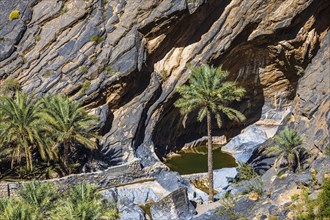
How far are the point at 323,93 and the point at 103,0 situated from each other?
77.3 ft

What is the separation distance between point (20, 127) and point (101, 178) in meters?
7.85

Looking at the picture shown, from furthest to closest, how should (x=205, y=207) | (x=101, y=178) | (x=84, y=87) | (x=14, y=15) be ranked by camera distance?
(x=14, y=15) → (x=84, y=87) → (x=101, y=178) → (x=205, y=207)

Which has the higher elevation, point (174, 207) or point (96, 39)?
point (96, 39)

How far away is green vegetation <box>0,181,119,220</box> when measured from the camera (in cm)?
2712

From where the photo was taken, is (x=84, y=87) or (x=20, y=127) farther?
(x=84, y=87)

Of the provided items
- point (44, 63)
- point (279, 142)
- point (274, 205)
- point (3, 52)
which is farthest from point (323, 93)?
point (3, 52)

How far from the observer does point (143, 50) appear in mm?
47156

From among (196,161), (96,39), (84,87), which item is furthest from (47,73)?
(196,161)

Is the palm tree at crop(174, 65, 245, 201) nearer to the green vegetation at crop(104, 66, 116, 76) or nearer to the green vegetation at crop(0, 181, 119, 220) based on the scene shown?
the green vegetation at crop(0, 181, 119, 220)

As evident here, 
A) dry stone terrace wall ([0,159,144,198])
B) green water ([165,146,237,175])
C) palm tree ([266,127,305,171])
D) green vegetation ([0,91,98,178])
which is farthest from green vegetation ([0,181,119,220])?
green water ([165,146,237,175])

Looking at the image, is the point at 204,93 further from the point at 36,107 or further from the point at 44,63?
the point at 44,63

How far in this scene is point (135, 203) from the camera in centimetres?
3888

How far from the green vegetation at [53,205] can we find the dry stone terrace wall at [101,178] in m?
1.03

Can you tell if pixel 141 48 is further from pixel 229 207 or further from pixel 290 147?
pixel 229 207
